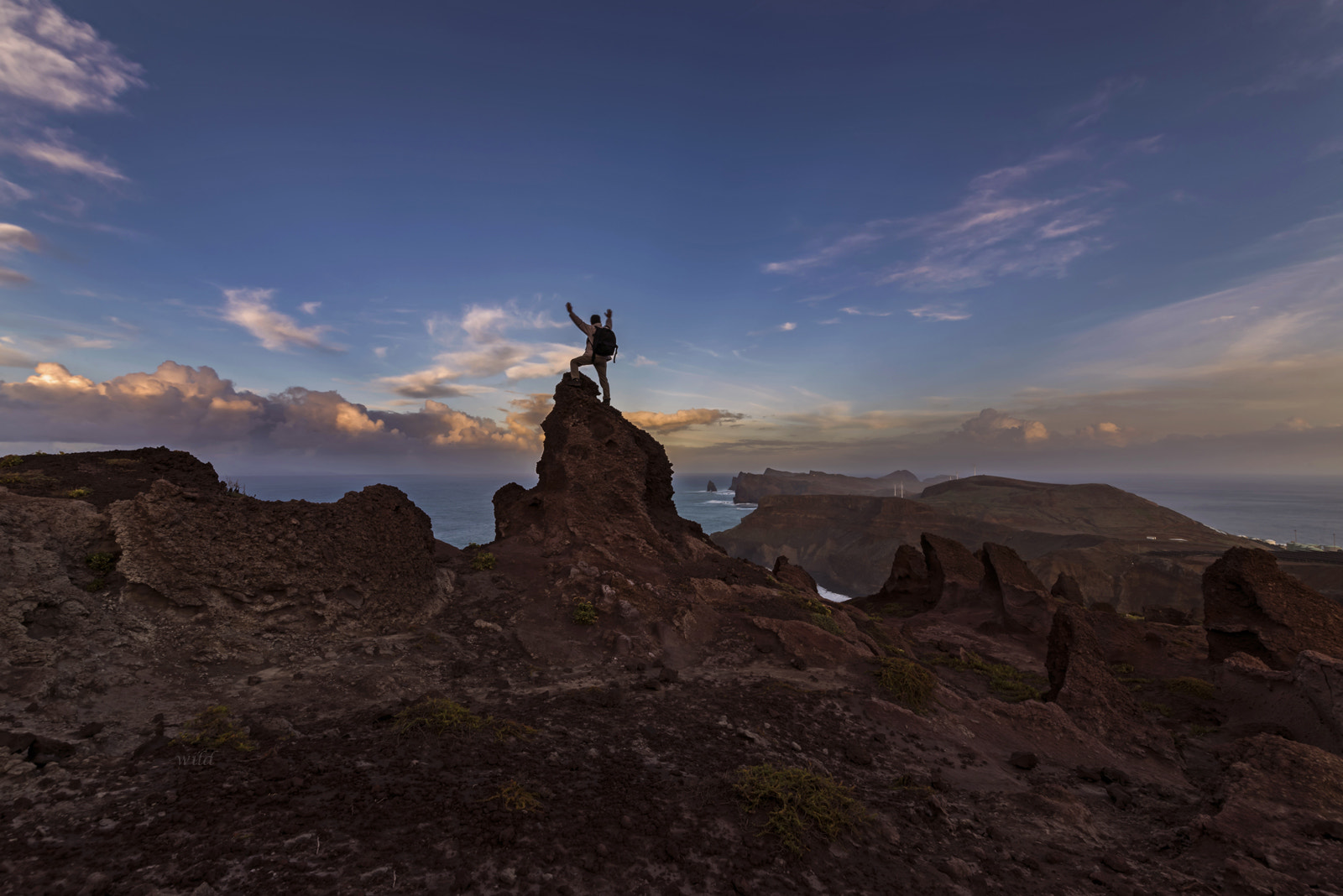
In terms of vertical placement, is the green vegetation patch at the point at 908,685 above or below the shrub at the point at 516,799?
below

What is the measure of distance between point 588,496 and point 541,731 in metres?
10.2

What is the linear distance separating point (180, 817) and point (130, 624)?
540 centimetres

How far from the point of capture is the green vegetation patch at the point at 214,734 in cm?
618

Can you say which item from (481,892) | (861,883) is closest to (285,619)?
(481,892)

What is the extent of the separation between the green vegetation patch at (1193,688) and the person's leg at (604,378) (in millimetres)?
21246

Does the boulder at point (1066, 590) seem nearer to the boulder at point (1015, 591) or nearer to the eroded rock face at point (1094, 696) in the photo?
the boulder at point (1015, 591)

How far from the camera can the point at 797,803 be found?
624cm

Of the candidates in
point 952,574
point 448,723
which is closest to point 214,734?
point 448,723

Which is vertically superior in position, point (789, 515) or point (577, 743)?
point (577, 743)

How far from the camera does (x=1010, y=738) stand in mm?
11070

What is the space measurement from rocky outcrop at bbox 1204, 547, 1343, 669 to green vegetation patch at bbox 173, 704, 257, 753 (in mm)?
25063

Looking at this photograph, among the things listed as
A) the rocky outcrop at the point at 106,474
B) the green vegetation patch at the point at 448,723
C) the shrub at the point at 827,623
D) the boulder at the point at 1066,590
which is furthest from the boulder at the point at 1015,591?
the rocky outcrop at the point at 106,474

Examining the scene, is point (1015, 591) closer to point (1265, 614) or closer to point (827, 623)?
point (1265, 614)

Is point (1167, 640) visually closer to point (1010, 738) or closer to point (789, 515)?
point (1010, 738)
